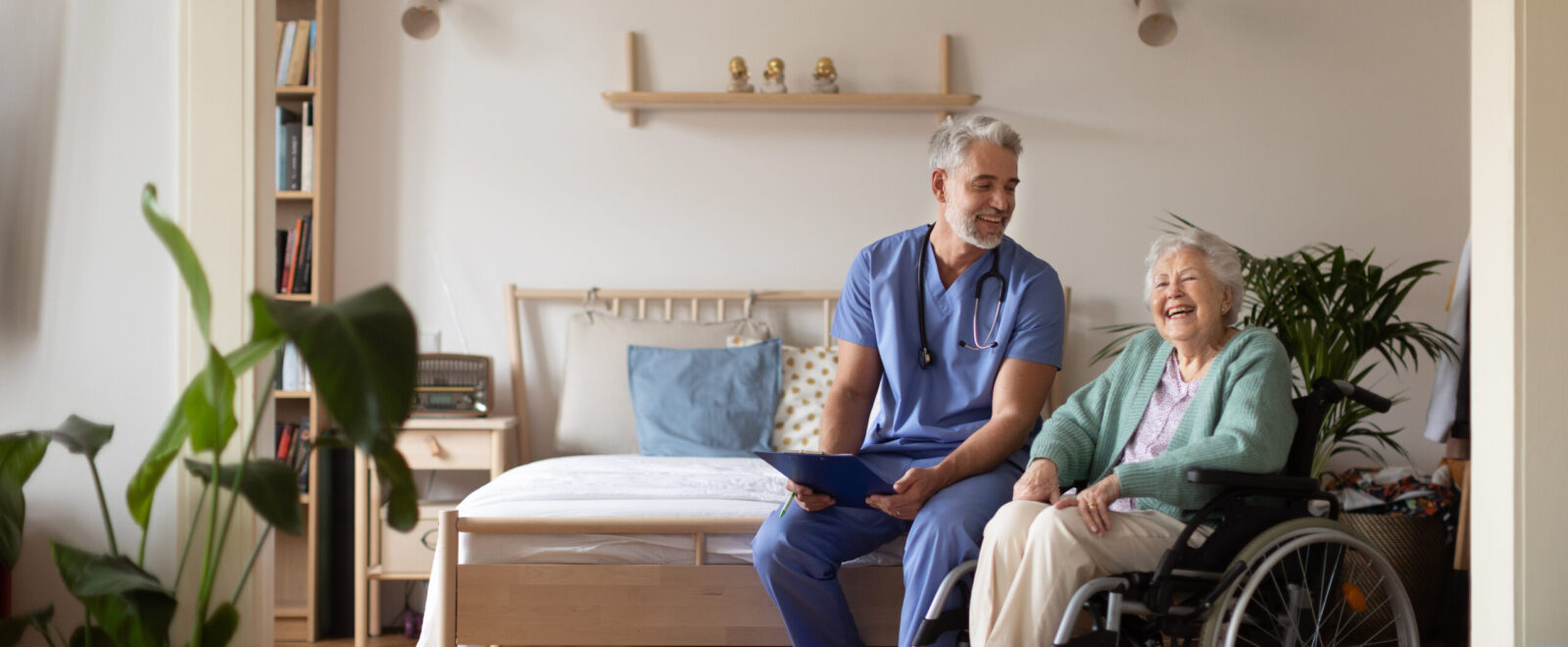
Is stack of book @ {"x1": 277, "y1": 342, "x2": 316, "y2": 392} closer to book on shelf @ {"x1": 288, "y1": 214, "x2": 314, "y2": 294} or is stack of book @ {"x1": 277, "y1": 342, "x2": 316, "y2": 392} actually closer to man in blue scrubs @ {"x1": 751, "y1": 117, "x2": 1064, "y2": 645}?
book on shelf @ {"x1": 288, "y1": 214, "x2": 314, "y2": 294}

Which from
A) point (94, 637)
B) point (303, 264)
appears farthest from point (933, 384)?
point (303, 264)

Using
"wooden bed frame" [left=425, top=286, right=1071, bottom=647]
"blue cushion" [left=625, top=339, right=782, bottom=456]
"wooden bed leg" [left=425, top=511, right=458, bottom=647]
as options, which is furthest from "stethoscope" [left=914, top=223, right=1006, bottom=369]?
"blue cushion" [left=625, top=339, right=782, bottom=456]

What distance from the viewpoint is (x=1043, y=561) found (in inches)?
69.0

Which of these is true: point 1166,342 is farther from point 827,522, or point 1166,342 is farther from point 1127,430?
point 827,522

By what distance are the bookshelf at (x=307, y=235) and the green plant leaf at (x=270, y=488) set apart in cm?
197

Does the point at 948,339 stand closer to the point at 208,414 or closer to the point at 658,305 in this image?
the point at 208,414

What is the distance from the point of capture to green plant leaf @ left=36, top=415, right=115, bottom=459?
1.40 m

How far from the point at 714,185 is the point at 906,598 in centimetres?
187

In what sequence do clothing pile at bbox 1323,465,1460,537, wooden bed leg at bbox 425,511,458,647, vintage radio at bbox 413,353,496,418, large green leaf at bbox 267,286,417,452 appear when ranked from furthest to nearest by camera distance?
1. vintage radio at bbox 413,353,496,418
2. clothing pile at bbox 1323,465,1460,537
3. wooden bed leg at bbox 425,511,458,647
4. large green leaf at bbox 267,286,417,452

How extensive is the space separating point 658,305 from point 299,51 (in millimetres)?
1293

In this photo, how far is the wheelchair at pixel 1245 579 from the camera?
171 cm

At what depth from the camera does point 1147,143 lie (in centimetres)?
354

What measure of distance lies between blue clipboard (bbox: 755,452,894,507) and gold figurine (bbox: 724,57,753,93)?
166cm

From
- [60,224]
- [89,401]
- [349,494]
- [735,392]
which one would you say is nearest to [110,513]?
[89,401]
